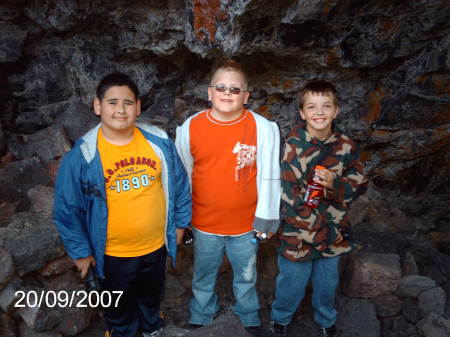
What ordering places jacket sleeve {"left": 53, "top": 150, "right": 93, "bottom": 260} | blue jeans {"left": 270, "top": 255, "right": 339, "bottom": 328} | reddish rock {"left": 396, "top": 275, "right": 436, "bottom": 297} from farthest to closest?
reddish rock {"left": 396, "top": 275, "right": 436, "bottom": 297}, blue jeans {"left": 270, "top": 255, "right": 339, "bottom": 328}, jacket sleeve {"left": 53, "top": 150, "right": 93, "bottom": 260}

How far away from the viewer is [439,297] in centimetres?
331

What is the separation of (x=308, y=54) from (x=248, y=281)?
210 centimetres

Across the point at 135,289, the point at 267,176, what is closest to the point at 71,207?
the point at 135,289

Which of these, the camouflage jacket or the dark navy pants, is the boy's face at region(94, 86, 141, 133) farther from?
the camouflage jacket

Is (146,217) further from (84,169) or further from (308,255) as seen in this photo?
(308,255)

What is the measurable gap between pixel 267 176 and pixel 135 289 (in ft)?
4.07

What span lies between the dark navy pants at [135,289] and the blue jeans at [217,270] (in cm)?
28

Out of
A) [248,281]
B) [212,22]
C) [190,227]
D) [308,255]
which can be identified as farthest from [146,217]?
[212,22]

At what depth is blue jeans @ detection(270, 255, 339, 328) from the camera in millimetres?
2832

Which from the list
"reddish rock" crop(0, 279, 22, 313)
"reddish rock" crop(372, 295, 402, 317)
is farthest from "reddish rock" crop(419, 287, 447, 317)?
"reddish rock" crop(0, 279, 22, 313)

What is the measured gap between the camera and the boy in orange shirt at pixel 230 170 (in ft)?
8.80

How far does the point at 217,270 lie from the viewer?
2986 millimetres

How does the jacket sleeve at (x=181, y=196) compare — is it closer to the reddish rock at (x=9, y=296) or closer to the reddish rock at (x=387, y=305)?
the reddish rock at (x=9, y=296)
